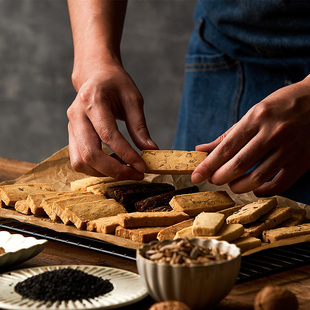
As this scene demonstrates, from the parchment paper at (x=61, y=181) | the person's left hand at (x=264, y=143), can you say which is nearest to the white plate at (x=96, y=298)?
the parchment paper at (x=61, y=181)

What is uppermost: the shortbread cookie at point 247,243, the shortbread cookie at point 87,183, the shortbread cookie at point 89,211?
the shortbread cookie at point 87,183

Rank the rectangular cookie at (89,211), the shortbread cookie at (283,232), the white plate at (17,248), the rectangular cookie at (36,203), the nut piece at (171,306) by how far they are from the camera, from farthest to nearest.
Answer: the rectangular cookie at (36,203) < the rectangular cookie at (89,211) < the shortbread cookie at (283,232) < the white plate at (17,248) < the nut piece at (171,306)

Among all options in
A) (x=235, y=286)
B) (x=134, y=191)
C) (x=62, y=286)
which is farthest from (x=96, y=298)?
(x=134, y=191)

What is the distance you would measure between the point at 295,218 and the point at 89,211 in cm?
63

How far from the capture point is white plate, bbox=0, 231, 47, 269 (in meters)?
1.23

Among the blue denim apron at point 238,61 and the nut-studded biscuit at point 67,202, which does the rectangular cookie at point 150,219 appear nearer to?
the nut-studded biscuit at point 67,202

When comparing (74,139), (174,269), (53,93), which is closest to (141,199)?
(74,139)

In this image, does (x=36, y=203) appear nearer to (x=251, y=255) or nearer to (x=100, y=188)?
(x=100, y=188)

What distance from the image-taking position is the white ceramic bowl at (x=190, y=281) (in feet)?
3.18

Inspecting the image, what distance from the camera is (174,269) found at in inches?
38.2

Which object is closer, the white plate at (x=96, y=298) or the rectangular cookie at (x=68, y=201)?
the white plate at (x=96, y=298)

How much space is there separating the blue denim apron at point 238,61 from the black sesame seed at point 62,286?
1.22m

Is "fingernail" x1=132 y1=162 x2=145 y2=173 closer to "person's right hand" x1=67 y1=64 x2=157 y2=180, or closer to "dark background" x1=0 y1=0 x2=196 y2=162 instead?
"person's right hand" x1=67 y1=64 x2=157 y2=180

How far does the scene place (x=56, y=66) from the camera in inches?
215
